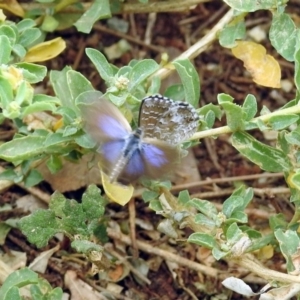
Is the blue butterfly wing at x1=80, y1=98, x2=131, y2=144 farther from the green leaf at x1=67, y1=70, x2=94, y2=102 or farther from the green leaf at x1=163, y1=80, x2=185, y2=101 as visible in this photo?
the green leaf at x1=163, y1=80, x2=185, y2=101

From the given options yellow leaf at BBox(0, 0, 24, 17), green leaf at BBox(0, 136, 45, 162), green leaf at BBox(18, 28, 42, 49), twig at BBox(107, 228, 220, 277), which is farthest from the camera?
yellow leaf at BBox(0, 0, 24, 17)

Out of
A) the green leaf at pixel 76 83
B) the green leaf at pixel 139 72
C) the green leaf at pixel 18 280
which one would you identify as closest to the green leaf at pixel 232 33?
the green leaf at pixel 139 72

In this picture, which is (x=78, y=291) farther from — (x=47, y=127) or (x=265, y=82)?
(x=265, y=82)

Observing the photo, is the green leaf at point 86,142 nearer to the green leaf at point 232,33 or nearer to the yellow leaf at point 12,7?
the green leaf at point 232,33

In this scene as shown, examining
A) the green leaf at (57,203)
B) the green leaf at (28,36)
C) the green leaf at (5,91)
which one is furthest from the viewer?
the green leaf at (28,36)

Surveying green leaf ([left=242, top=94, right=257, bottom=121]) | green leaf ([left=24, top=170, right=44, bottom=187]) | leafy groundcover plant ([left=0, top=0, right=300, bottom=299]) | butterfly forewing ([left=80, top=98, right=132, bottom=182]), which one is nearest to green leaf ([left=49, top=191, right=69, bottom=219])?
leafy groundcover plant ([left=0, top=0, right=300, bottom=299])
